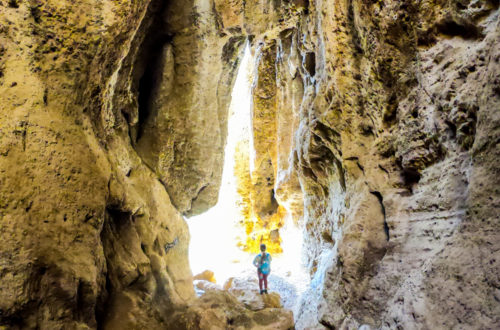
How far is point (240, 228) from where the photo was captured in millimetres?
14047

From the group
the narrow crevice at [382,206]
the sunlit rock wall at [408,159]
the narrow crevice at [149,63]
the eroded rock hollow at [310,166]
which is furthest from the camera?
the narrow crevice at [149,63]

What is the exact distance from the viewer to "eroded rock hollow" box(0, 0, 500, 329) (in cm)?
217

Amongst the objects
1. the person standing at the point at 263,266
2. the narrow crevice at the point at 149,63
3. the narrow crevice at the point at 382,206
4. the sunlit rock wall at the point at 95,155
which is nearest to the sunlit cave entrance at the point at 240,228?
the person standing at the point at 263,266

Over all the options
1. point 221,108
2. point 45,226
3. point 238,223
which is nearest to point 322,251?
point 221,108

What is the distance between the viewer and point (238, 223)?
14180 mm

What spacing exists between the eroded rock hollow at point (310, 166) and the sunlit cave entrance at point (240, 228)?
19.7 feet

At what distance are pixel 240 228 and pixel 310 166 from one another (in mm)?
9147

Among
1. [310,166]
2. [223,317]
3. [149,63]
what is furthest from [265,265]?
[149,63]

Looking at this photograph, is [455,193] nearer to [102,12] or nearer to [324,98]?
[324,98]

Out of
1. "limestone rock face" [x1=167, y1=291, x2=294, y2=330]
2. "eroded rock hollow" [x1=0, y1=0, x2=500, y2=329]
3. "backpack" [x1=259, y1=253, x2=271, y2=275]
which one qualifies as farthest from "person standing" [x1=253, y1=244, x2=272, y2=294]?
"eroded rock hollow" [x1=0, y1=0, x2=500, y2=329]

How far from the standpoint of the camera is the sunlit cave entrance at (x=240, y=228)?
461 inches

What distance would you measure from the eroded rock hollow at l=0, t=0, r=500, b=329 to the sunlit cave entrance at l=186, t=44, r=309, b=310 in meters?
6.00

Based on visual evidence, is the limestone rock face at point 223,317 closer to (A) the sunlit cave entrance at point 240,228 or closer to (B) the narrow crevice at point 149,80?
(B) the narrow crevice at point 149,80

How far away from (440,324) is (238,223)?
1251 cm
